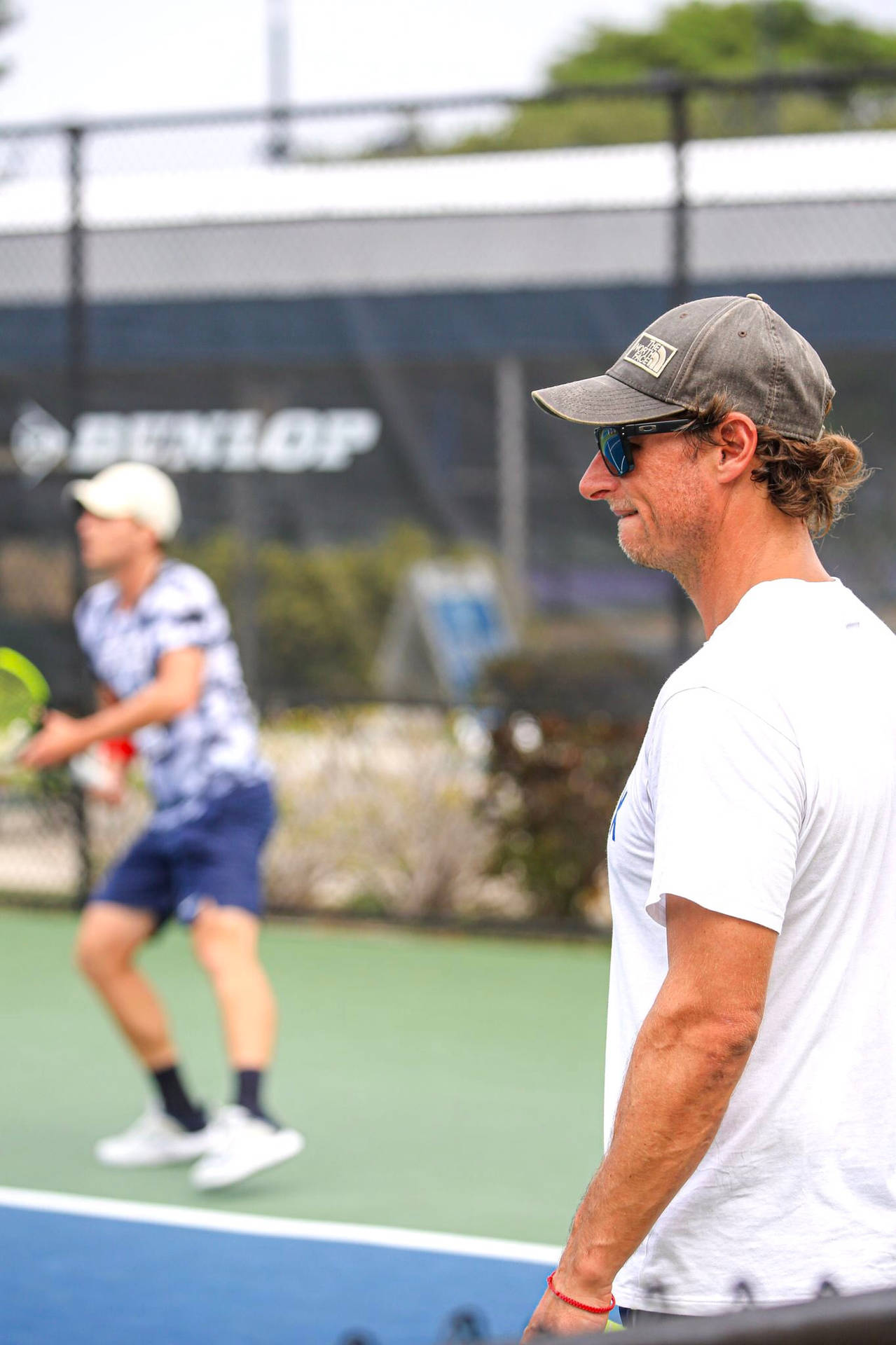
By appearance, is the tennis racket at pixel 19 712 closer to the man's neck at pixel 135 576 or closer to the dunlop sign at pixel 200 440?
the man's neck at pixel 135 576

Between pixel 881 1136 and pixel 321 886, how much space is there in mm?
6399

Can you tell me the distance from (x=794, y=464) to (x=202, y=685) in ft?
10.4

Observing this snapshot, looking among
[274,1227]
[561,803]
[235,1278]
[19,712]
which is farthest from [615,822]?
[561,803]

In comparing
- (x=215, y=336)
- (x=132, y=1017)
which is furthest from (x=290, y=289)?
(x=132, y=1017)

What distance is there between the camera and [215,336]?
27.0 ft

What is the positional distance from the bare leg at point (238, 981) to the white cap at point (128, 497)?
110 cm

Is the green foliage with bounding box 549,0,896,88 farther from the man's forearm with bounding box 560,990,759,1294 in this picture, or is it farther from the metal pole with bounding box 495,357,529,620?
the man's forearm with bounding box 560,990,759,1294

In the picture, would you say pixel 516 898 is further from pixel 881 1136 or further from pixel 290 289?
pixel 881 1136

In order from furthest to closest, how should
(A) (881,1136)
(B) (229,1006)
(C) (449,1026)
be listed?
(C) (449,1026) → (B) (229,1006) → (A) (881,1136)

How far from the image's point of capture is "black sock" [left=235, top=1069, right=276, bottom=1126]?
179 inches

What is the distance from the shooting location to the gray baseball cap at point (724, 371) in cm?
187

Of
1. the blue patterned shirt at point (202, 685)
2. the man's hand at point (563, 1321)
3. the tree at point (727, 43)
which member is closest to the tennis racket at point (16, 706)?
the blue patterned shirt at point (202, 685)

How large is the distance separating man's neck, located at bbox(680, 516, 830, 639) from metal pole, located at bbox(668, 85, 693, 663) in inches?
220

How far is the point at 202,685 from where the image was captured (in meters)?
4.87
